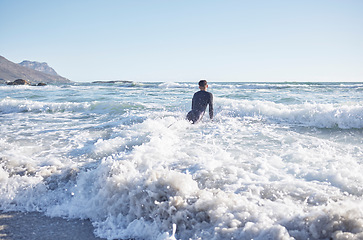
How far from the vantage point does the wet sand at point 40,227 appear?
233 cm

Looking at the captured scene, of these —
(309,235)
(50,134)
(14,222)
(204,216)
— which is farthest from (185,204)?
(50,134)

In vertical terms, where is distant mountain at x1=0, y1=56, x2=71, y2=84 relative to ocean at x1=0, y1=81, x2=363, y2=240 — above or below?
above

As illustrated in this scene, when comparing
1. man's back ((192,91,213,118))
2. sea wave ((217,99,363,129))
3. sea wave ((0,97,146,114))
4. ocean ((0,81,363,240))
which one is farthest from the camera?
sea wave ((0,97,146,114))

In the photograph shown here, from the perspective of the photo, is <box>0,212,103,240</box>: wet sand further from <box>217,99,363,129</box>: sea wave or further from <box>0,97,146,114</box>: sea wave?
<box>0,97,146,114</box>: sea wave

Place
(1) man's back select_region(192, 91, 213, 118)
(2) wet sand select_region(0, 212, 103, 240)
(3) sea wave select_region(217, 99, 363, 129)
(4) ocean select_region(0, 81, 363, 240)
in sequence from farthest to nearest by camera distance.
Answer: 1. (1) man's back select_region(192, 91, 213, 118)
2. (3) sea wave select_region(217, 99, 363, 129)
3. (2) wet sand select_region(0, 212, 103, 240)
4. (4) ocean select_region(0, 81, 363, 240)

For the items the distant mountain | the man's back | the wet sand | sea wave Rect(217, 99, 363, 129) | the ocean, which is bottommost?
the wet sand

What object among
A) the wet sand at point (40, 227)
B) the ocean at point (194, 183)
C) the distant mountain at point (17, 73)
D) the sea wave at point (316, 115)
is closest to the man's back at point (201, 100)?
the ocean at point (194, 183)

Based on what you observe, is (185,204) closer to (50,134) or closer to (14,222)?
(14,222)

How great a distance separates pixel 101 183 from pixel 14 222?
93cm

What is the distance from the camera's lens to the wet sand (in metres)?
2.33

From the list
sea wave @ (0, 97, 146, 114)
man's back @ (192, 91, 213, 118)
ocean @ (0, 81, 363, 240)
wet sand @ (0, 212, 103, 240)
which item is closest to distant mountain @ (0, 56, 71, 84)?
sea wave @ (0, 97, 146, 114)

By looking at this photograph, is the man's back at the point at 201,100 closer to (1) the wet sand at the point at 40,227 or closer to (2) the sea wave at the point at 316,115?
(2) the sea wave at the point at 316,115

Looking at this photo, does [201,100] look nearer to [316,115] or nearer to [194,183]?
[316,115]

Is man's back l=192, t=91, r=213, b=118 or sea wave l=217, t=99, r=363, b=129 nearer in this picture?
sea wave l=217, t=99, r=363, b=129
